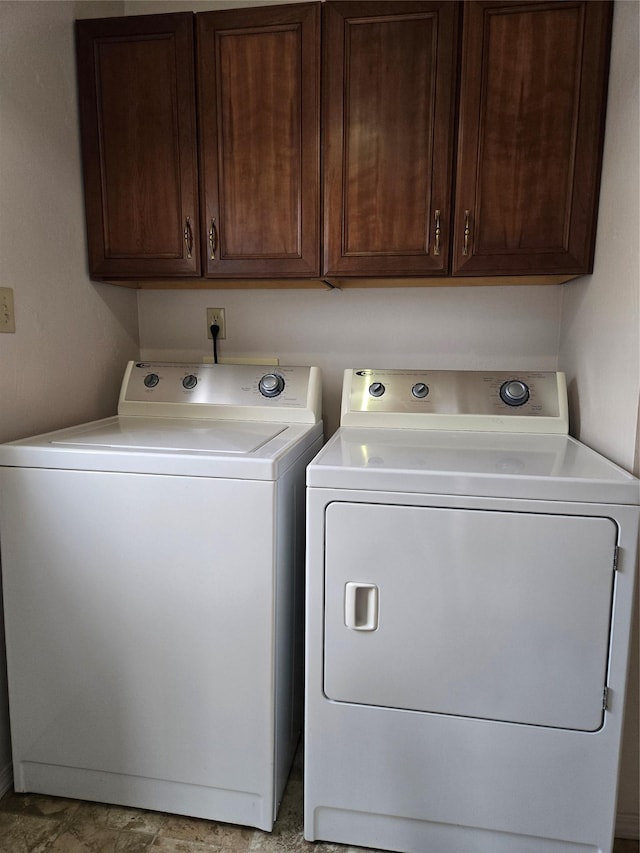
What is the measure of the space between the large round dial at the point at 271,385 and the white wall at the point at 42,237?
58 centimetres

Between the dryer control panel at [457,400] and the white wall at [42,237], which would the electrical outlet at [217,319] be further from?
the dryer control panel at [457,400]

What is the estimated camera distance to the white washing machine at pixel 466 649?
3.75ft

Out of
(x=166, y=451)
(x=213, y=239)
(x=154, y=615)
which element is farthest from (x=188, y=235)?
(x=154, y=615)

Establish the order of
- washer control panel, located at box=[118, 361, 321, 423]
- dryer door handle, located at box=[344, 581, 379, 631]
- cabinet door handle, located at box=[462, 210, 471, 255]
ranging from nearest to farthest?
dryer door handle, located at box=[344, 581, 379, 631] → cabinet door handle, located at box=[462, 210, 471, 255] → washer control panel, located at box=[118, 361, 321, 423]

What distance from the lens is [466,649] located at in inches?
47.1

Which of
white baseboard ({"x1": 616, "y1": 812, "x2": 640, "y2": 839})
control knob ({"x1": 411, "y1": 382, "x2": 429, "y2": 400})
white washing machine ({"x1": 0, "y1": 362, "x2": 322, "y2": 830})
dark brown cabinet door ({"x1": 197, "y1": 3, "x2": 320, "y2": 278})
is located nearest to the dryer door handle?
white washing machine ({"x1": 0, "y1": 362, "x2": 322, "y2": 830})

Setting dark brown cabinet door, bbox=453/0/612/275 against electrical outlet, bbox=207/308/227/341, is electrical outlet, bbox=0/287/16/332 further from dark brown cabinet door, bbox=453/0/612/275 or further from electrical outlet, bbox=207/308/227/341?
A: dark brown cabinet door, bbox=453/0/612/275

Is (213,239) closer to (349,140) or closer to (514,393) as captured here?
(349,140)

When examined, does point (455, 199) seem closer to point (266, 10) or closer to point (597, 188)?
point (597, 188)

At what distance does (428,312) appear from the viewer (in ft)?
6.40

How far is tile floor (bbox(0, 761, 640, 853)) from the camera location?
1333mm

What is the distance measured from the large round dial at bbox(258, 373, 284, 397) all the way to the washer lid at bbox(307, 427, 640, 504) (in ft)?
1.40

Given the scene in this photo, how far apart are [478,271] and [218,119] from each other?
0.91 metres

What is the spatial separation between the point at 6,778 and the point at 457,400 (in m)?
1.71
